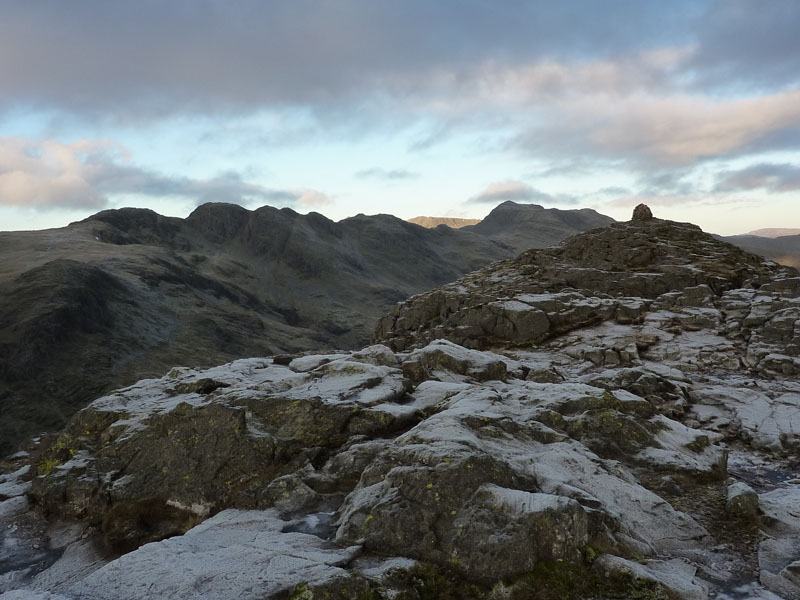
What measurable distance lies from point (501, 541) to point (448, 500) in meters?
1.51

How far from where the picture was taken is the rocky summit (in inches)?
362

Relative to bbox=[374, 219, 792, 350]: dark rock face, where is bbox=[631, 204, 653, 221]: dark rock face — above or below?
above

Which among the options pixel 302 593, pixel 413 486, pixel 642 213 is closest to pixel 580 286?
pixel 642 213

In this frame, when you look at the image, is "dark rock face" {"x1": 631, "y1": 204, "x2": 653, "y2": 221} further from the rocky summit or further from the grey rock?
the grey rock

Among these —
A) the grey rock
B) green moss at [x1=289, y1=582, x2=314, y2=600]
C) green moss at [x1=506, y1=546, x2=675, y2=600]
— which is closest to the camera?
green moss at [x1=289, y1=582, x2=314, y2=600]

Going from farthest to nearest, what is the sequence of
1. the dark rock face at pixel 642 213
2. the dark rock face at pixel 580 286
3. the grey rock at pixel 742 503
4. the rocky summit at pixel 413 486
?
the dark rock face at pixel 642 213 → the dark rock face at pixel 580 286 → the grey rock at pixel 742 503 → the rocky summit at pixel 413 486

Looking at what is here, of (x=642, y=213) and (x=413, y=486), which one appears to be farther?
(x=642, y=213)

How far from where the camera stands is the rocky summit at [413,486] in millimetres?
9195

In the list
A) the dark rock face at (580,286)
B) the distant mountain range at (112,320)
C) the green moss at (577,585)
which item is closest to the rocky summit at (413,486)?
the green moss at (577,585)

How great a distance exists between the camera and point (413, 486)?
11.1 m

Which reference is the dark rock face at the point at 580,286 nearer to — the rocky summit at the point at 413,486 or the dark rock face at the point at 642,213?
the dark rock face at the point at 642,213

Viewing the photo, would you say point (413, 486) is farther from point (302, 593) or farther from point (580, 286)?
point (580, 286)

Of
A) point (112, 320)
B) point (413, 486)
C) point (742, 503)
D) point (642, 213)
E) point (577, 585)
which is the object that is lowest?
point (112, 320)

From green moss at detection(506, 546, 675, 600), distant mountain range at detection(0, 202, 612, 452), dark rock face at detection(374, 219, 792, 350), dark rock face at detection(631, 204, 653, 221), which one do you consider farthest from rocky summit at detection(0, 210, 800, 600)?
distant mountain range at detection(0, 202, 612, 452)
